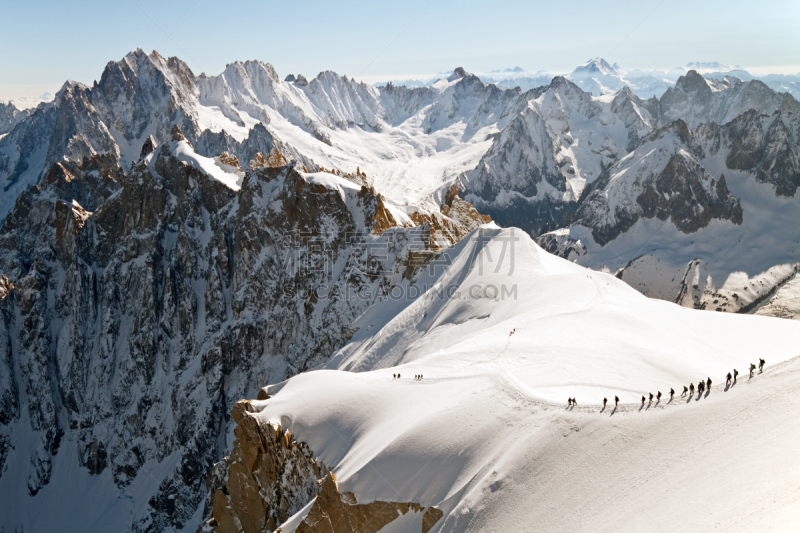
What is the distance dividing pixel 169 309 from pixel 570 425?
113 metres

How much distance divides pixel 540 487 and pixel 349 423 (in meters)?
19.3

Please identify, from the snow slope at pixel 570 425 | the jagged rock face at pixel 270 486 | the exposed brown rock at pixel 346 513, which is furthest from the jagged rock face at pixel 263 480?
the exposed brown rock at pixel 346 513

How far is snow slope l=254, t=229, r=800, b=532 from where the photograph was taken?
24438 mm

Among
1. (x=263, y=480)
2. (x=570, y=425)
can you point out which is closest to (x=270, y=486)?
(x=263, y=480)

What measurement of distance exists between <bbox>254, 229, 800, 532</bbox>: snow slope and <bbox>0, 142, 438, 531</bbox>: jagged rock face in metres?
48.9

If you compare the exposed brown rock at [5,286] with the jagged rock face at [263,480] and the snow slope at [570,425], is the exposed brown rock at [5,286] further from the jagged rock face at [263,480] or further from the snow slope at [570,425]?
the jagged rock face at [263,480]

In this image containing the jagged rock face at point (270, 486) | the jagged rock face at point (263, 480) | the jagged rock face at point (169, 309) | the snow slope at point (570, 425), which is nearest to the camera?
the snow slope at point (570, 425)

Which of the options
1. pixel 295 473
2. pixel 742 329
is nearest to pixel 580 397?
pixel 295 473

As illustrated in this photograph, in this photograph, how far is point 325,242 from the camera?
363 feet

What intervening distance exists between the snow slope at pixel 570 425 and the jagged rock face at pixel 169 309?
48850mm

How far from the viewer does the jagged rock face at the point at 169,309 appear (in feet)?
355

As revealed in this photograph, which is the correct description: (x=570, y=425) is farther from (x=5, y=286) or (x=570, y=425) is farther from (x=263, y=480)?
(x=5, y=286)

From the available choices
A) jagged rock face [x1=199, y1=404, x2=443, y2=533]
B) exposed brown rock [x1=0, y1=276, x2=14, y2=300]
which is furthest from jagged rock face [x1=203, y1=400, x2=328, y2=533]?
exposed brown rock [x1=0, y1=276, x2=14, y2=300]

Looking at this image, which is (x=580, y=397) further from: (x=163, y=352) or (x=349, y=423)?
(x=163, y=352)
